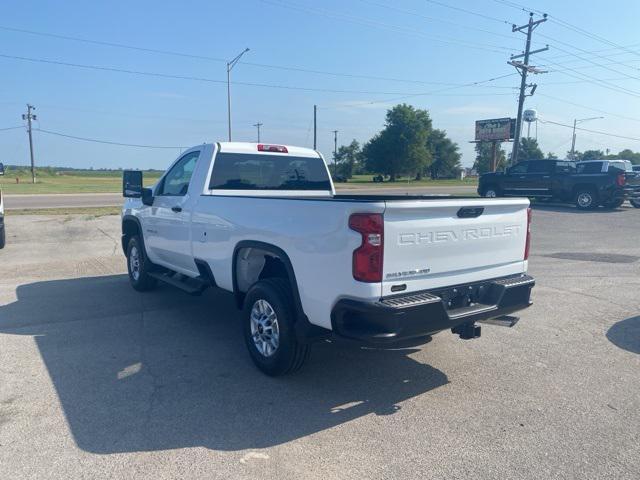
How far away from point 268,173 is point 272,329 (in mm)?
2480

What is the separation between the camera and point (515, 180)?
76.8 feet

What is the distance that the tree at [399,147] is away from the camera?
81562 mm

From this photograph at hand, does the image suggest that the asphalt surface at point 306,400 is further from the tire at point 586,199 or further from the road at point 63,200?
the tire at point 586,199

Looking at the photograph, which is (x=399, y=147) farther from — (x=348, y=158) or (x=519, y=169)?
(x=519, y=169)

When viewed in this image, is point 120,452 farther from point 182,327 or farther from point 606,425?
point 606,425

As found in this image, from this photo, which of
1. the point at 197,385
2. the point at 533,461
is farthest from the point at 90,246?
the point at 533,461

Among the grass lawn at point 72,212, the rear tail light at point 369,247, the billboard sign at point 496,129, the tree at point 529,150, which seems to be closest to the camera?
the rear tail light at point 369,247

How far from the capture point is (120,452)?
3.37 m

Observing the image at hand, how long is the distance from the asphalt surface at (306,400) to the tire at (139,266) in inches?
17.9

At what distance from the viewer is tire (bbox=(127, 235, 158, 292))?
7426 millimetres

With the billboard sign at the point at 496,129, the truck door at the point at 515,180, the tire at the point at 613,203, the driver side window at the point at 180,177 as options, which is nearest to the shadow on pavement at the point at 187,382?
the driver side window at the point at 180,177

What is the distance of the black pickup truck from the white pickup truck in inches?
738

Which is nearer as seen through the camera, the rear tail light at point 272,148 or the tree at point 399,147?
the rear tail light at point 272,148

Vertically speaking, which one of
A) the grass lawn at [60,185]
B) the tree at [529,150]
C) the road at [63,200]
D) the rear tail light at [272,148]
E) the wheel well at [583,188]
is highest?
the tree at [529,150]
